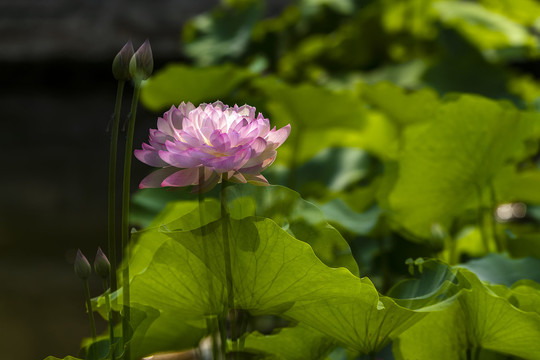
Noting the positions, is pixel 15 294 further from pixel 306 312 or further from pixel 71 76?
pixel 306 312

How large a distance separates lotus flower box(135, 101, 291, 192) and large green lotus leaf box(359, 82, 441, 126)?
53cm

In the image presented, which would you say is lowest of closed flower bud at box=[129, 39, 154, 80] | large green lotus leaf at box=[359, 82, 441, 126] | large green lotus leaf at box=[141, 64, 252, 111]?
closed flower bud at box=[129, 39, 154, 80]

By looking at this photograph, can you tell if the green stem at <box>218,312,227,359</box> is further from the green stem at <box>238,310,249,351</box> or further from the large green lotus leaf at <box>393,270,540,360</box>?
the large green lotus leaf at <box>393,270,540,360</box>

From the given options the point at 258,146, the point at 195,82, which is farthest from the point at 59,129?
the point at 258,146

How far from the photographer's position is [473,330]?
0.46 metres

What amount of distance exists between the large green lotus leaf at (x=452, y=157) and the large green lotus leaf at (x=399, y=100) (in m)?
0.19

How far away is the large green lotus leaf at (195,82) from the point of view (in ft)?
3.17

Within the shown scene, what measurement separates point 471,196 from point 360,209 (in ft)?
0.61

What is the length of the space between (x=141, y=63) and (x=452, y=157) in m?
0.38

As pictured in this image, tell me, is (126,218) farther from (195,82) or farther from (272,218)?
(195,82)

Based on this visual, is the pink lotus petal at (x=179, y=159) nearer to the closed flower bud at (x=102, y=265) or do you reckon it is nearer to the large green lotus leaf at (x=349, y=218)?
the closed flower bud at (x=102, y=265)

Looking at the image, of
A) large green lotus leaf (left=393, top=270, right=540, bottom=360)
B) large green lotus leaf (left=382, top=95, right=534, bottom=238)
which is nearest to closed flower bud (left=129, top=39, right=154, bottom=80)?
large green lotus leaf (left=393, top=270, right=540, bottom=360)

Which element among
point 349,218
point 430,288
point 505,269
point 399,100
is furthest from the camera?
point 399,100

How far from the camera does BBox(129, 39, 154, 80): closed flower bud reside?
373mm
